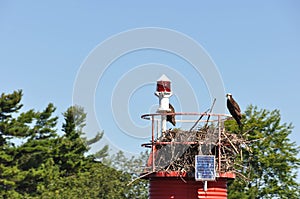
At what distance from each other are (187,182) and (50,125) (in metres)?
42.6

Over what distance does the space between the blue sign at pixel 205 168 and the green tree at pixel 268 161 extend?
81.3 feet

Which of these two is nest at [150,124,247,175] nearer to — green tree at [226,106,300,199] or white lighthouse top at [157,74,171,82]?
white lighthouse top at [157,74,171,82]

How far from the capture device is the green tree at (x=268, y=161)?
42.0 meters

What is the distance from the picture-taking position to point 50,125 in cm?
5834

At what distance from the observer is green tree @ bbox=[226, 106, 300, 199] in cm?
4203

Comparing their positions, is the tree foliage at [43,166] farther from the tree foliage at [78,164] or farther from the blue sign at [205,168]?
the blue sign at [205,168]

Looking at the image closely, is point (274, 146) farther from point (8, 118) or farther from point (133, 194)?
point (8, 118)

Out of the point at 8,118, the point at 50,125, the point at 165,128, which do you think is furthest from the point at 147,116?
the point at 50,125

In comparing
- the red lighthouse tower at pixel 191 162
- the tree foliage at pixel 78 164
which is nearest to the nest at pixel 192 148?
the red lighthouse tower at pixel 191 162

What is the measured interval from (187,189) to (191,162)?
59 cm

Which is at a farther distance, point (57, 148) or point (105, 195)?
point (57, 148)

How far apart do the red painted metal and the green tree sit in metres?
24.5

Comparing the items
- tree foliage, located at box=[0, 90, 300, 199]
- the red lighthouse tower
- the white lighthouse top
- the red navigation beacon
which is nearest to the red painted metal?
the red lighthouse tower

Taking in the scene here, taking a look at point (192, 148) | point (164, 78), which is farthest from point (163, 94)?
point (192, 148)
